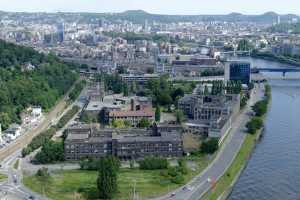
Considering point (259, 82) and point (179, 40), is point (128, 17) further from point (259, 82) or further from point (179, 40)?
point (259, 82)

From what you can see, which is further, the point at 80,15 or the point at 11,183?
the point at 80,15

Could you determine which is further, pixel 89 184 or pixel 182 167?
pixel 182 167

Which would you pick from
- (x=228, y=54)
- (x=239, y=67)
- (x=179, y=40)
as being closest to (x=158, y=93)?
(x=239, y=67)

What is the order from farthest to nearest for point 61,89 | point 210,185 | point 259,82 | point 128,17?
point 128,17 → point 259,82 → point 61,89 → point 210,185

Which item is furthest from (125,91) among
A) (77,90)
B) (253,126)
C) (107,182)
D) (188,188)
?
(107,182)

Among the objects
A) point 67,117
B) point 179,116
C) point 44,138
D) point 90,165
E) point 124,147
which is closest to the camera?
point 90,165

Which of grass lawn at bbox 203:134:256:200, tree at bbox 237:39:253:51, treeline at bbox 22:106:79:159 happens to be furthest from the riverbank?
tree at bbox 237:39:253:51

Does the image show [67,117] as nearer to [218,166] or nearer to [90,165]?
[90,165]
